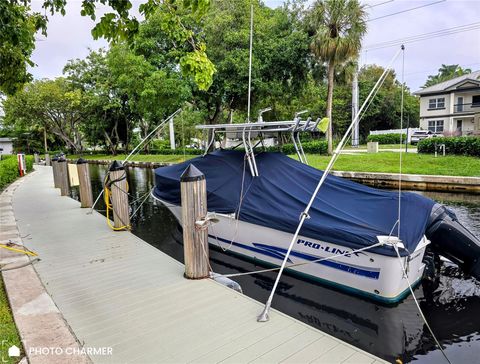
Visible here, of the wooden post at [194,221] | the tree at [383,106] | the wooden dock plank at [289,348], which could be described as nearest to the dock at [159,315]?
the wooden dock plank at [289,348]

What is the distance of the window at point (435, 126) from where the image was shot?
3653 centimetres

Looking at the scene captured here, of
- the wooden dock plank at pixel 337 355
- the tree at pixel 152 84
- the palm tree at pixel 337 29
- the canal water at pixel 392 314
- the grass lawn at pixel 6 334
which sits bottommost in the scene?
the canal water at pixel 392 314

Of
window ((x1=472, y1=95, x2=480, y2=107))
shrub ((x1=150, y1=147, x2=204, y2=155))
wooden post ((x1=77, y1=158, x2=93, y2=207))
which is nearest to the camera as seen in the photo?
wooden post ((x1=77, y1=158, x2=93, y2=207))

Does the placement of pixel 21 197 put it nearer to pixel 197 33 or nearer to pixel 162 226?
pixel 162 226

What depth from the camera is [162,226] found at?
9281 mm

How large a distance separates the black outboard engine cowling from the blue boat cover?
0.17 meters

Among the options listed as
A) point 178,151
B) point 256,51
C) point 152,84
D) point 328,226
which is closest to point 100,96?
point 178,151

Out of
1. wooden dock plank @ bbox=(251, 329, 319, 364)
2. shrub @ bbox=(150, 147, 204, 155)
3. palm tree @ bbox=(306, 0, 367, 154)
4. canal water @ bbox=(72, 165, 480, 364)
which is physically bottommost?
canal water @ bbox=(72, 165, 480, 364)

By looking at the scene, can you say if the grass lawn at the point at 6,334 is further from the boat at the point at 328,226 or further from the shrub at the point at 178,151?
the shrub at the point at 178,151

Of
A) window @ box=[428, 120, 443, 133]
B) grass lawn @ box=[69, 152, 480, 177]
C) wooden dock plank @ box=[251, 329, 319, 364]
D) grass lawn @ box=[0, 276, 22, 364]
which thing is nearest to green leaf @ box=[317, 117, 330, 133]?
wooden dock plank @ box=[251, 329, 319, 364]

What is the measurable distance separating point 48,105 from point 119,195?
120 ft

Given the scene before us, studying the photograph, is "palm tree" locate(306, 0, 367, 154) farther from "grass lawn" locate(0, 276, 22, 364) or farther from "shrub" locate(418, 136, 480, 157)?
"grass lawn" locate(0, 276, 22, 364)

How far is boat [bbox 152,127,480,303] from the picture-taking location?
445cm

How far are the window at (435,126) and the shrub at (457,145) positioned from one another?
20941mm
